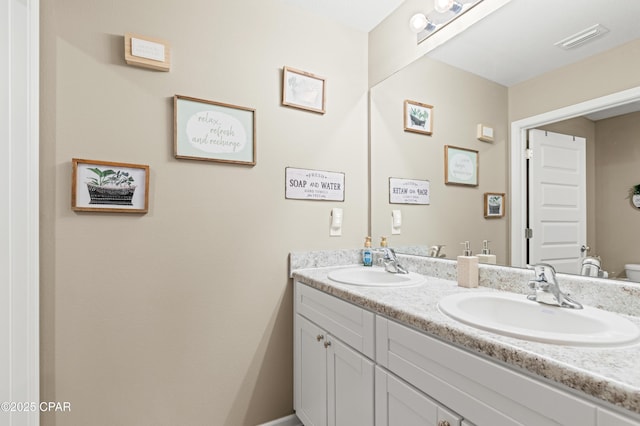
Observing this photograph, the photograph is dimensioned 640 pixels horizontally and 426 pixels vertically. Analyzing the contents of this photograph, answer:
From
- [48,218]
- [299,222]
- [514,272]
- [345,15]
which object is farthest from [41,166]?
[514,272]

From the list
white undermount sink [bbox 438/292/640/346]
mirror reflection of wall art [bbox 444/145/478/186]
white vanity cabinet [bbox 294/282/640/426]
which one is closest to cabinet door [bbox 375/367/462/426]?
white vanity cabinet [bbox 294/282/640/426]

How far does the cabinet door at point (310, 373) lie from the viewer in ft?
4.73

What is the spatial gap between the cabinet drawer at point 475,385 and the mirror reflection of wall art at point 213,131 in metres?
1.10

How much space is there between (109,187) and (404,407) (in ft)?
4.69

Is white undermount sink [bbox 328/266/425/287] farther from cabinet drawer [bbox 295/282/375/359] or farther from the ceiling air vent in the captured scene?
the ceiling air vent

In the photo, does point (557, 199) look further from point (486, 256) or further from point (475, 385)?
point (475, 385)

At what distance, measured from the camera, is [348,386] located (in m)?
1.25

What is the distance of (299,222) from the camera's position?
1.80 metres

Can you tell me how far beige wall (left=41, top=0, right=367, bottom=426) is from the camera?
131 centimetres

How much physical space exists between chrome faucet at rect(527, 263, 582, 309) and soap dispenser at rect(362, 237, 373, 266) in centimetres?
95

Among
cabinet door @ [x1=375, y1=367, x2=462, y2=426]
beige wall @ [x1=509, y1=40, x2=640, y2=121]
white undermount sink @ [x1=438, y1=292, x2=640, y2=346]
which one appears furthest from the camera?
beige wall @ [x1=509, y1=40, x2=640, y2=121]

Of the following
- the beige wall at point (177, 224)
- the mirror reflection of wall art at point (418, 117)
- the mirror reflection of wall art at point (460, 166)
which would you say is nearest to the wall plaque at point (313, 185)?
the beige wall at point (177, 224)

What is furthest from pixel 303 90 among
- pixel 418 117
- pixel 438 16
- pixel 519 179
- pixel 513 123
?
pixel 519 179

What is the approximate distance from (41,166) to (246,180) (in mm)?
829
